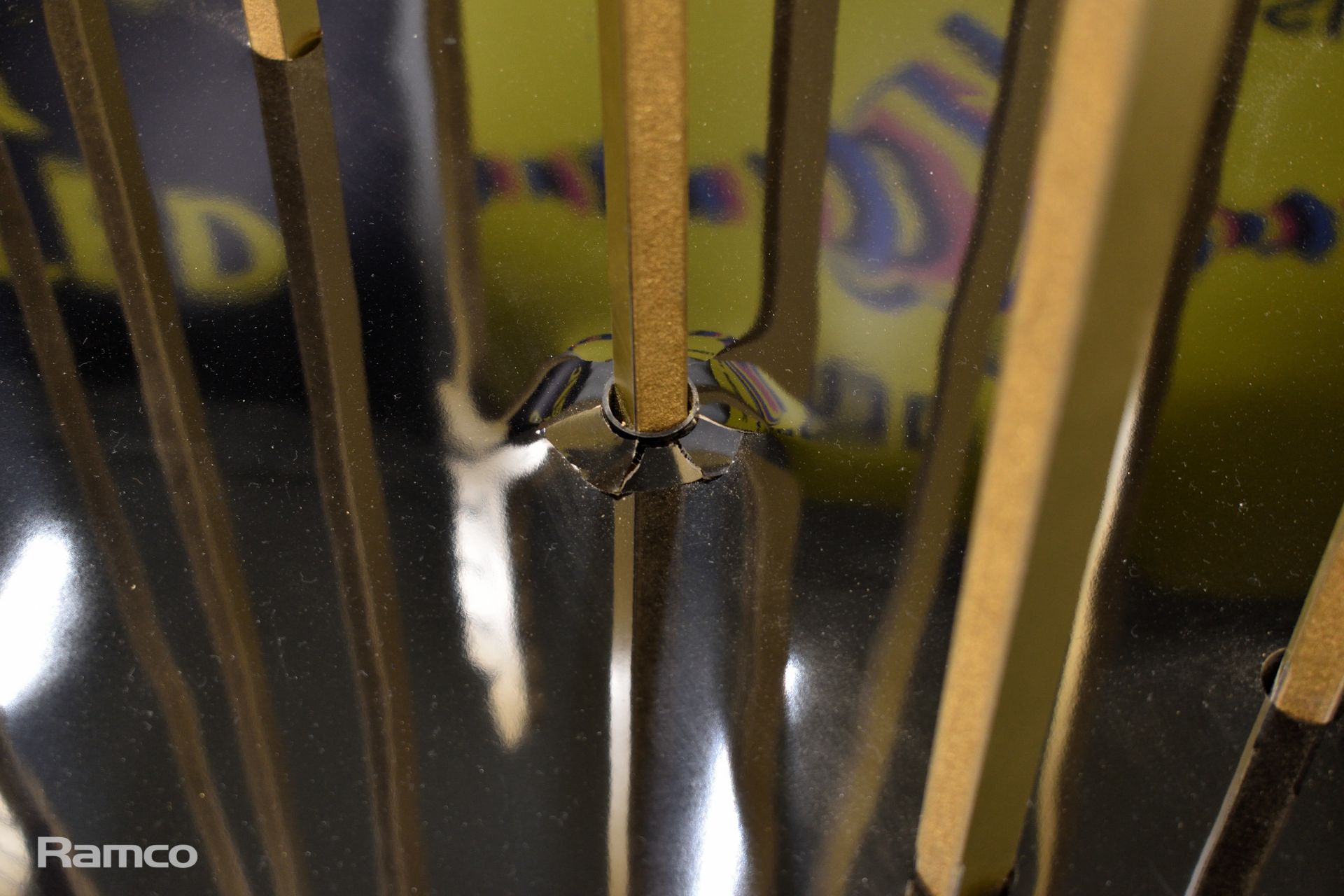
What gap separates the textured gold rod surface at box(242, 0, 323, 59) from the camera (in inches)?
27.0

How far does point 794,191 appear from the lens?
64cm

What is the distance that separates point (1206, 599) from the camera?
47 centimetres

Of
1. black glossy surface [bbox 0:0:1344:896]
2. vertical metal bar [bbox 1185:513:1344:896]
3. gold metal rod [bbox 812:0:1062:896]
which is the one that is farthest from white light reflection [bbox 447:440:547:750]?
vertical metal bar [bbox 1185:513:1344:896]

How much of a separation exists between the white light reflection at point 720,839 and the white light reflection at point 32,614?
0.72 ft

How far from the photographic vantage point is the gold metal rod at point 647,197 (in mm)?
425

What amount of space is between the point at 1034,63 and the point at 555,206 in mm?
250

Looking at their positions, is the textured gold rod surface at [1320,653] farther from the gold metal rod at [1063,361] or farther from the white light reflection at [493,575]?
the white light reflection at [493,575]

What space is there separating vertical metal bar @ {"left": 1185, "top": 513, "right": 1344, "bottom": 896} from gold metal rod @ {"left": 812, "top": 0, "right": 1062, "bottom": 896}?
0.32ft

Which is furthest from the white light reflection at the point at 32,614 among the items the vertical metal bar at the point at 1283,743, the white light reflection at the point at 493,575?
the vertical metal bar at the point at 1283,743

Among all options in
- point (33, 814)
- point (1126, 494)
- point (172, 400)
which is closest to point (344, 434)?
point (172, 400)

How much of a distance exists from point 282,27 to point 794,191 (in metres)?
0.27

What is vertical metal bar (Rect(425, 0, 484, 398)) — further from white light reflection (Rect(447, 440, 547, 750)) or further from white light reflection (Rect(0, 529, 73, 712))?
white light reflection (Rect(0, 529, 73, 712))

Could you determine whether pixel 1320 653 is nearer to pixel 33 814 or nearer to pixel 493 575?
pixel 493 575

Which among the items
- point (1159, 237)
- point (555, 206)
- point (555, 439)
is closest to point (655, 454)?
point (555, 439)
